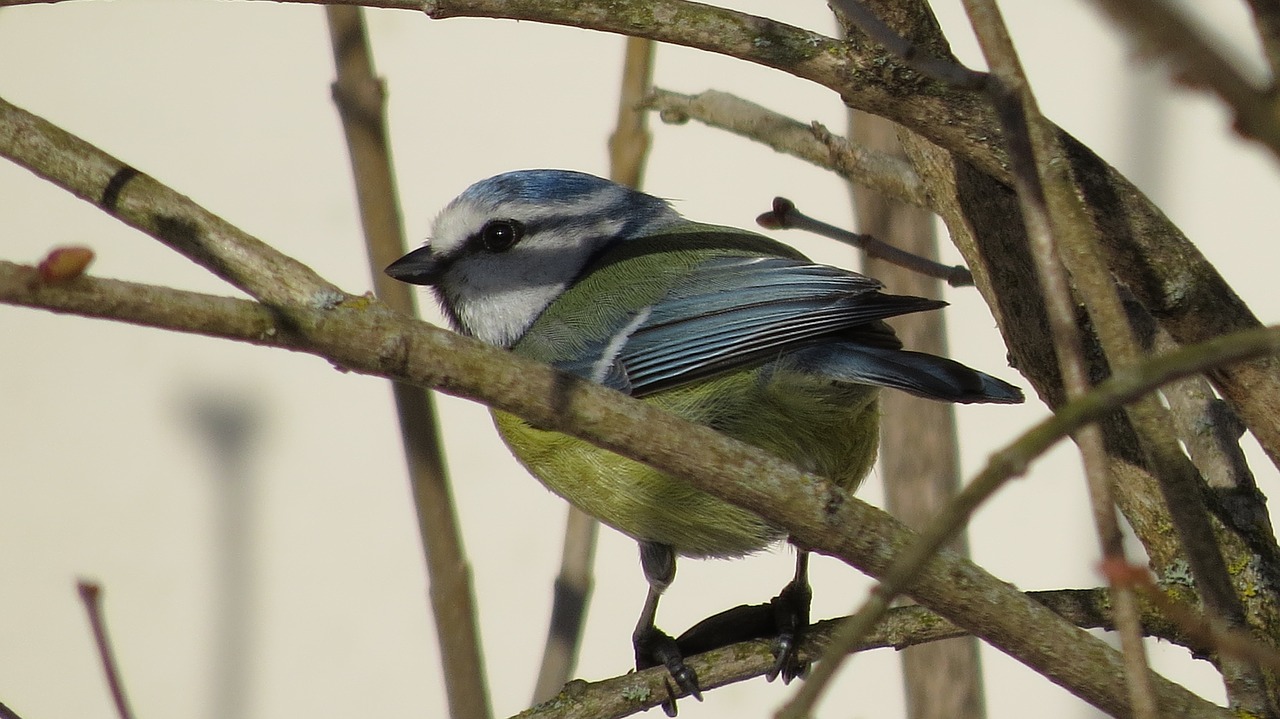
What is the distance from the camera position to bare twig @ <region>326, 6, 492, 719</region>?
3.74ft

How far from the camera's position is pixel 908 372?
123 centimetres

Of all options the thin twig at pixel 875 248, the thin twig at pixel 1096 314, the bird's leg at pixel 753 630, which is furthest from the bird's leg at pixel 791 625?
Result: the thin twig at pixel 1096 314

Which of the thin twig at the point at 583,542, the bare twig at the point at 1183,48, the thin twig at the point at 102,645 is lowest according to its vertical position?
the bare twig at the point at 1183,48

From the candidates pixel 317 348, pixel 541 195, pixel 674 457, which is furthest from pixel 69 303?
pixel 541 195

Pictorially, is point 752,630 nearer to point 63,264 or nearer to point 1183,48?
point 63,264

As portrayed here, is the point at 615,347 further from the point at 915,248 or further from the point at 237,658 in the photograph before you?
the point at 237,658

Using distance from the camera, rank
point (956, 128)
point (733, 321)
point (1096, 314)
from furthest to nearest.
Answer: point (733, 321)
point (956, 128)
point (1096, 314)

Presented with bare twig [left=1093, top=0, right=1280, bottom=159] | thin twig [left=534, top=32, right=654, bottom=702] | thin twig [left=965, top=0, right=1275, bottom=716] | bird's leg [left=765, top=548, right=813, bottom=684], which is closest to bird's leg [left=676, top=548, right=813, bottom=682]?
bird's leg [left=765, top=548, right=813, bottom=684]

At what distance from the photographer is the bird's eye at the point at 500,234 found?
1661 millimetres

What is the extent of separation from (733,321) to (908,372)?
233 mm

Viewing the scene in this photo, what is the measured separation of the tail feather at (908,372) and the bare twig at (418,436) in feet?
1.34

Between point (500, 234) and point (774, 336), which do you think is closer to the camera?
point (774, 336)

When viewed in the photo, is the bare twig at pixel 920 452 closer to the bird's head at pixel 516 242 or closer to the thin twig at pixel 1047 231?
the bird's head at pixel 516 242

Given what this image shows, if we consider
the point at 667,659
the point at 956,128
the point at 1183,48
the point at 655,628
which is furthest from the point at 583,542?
the point at 1183,48
